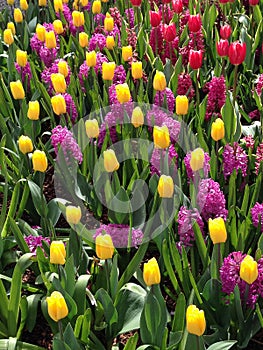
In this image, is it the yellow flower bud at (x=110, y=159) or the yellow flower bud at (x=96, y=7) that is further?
the yellow flower bud at (x=96, y=7)

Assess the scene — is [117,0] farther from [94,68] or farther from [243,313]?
[243,313]

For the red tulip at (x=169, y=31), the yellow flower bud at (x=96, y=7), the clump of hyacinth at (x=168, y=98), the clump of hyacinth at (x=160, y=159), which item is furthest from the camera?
the yellow flower bud at (x=96, y=7)

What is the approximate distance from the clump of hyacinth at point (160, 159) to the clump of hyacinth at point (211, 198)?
0.23 metres

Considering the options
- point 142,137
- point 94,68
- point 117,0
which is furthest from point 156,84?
point 117,0

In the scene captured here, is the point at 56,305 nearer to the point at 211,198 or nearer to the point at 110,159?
the point at 110,159

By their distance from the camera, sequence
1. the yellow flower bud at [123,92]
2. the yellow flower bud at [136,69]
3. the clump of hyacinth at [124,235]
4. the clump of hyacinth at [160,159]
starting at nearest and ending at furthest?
the clump of hyacinth at [124,235] → the clump of hyacinth at [160,159] → the yellow flower bud at [123,92] → the yellow flower bud at [136,69]

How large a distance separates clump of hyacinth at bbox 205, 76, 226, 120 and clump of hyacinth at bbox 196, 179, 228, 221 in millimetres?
602

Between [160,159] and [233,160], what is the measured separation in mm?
288

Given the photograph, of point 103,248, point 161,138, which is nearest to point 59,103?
point 161,138

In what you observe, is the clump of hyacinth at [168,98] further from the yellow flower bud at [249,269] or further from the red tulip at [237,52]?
the yellow flower bud at [249,269]

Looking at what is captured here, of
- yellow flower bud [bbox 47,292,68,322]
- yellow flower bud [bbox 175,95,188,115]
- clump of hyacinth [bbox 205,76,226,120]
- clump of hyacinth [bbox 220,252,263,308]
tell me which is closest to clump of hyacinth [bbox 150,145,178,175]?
yellow flower bud [bbox 175,95,188,115]

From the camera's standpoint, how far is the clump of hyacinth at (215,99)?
2.87 meters

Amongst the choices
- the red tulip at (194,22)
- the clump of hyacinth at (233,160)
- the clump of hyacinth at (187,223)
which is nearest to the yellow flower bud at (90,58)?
the red tulip at (194,22)

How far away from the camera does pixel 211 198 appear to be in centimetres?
231
